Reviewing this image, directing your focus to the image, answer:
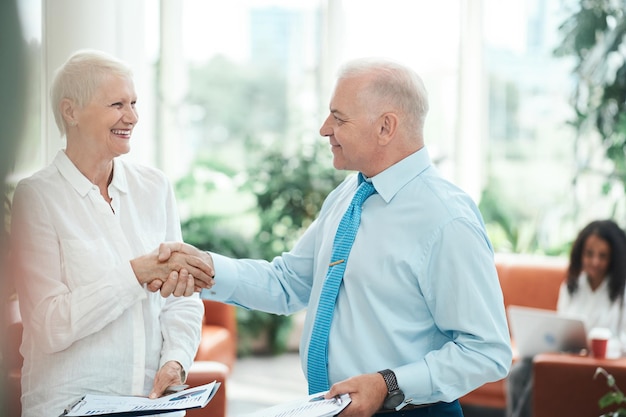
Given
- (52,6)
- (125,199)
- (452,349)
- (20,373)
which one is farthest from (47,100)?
(452,349)

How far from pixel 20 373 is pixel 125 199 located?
1.52 feet

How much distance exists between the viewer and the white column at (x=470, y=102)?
5.75m

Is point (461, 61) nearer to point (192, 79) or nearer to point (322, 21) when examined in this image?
point (322, 21)

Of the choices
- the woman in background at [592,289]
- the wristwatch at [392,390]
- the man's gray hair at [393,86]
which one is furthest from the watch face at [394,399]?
the woman in background at [592,289]

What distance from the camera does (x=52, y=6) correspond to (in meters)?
1.49

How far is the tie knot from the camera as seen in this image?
1.97m

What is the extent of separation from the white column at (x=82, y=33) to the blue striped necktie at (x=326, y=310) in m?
0.63

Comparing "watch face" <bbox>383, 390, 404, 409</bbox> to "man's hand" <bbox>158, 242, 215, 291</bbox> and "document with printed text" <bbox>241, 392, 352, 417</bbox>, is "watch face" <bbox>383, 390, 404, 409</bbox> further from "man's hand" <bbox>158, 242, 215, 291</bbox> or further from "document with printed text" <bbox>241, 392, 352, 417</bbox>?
"man's hand" <bbox>158, 242, 215, 291</bbox>

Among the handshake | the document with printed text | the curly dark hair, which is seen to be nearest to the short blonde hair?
the handshake

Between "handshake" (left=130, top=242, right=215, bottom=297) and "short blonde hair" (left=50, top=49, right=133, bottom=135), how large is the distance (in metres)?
0.32

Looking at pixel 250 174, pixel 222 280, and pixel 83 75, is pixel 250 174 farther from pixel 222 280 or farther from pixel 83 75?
pixel 83 75

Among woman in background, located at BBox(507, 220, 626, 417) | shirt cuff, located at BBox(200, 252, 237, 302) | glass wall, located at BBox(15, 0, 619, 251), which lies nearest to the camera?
shirt cuff, located at BBox(200, 252, 237, 302)

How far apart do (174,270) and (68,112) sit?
398mm

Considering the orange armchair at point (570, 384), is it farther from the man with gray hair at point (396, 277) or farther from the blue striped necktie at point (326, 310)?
the blue striped necktie at point (326, 310)
